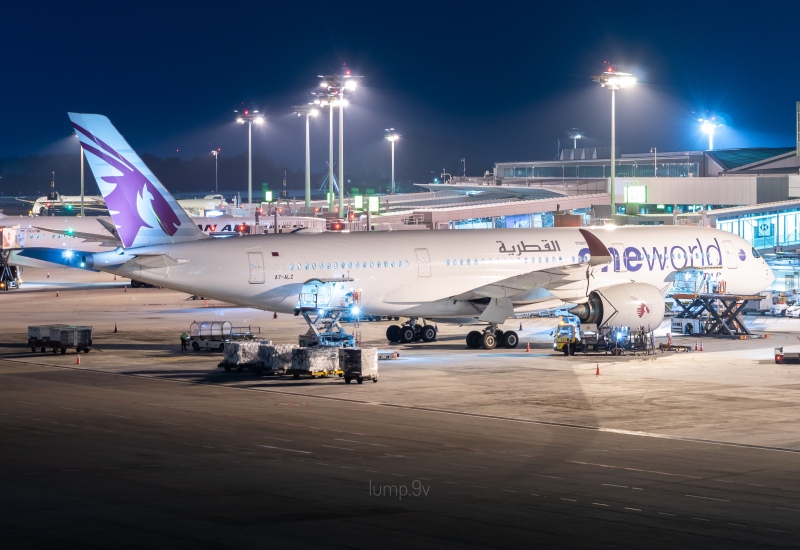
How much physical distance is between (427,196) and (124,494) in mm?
128747

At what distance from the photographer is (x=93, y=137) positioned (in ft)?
139

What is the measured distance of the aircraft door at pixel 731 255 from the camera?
5016 cm

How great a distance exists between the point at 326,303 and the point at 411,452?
1960cm

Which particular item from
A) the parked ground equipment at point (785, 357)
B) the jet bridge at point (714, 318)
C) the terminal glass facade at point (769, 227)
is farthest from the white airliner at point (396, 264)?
the terminal glass facade at point (769, 227)

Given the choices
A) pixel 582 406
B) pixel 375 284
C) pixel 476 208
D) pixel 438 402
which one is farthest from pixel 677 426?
pixel 476 208

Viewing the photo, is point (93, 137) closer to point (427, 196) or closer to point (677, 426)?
point (677, 426)

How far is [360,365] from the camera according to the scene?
34469mm

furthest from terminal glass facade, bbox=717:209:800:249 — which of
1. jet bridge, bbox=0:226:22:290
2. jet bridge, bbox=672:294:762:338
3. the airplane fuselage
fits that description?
jet bridge, bbox=0:226:22:290

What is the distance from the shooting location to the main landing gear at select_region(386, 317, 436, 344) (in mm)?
46594

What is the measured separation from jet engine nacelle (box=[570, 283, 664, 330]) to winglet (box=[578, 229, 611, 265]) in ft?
7.93

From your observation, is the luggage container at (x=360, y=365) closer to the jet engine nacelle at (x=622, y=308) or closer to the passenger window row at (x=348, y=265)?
the passenger window row at (x=348, y=265)

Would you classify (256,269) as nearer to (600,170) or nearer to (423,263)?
(423,263)

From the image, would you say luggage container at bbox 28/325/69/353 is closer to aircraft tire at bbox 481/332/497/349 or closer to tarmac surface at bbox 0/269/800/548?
tarmac surface at bbox 0/269/800/548

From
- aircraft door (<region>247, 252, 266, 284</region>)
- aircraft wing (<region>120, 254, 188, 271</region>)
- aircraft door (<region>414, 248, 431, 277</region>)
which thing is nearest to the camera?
aircraft wing (<region>120, 254, 188, 271</region>)
